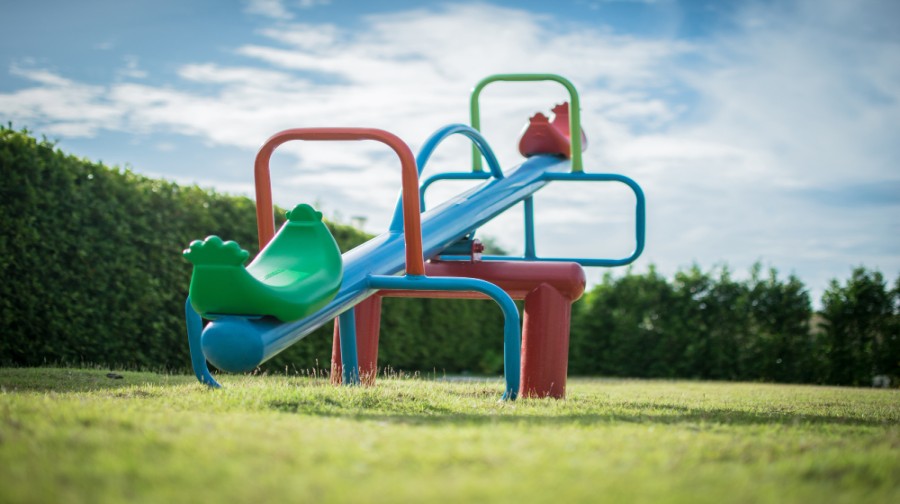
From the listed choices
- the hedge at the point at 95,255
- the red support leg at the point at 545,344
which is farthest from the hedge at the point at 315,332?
the red support leg at the point at 545,344

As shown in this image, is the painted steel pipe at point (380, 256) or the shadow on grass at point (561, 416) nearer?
the shadow on grass at point (561, 416)

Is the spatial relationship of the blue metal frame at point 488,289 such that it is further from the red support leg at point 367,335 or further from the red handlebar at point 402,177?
the red support leg at point 367,335

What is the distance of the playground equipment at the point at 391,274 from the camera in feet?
16.4

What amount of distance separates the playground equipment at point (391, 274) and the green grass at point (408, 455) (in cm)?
56

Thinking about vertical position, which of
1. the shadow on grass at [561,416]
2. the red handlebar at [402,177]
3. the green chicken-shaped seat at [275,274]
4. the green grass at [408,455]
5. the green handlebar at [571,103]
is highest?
the green handlebar at [571,103]

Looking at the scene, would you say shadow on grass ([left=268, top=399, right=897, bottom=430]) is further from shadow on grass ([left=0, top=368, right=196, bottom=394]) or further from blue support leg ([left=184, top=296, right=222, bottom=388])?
shadow on grass ([left=0, top=368, right=196, bottom=394])

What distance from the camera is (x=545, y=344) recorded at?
22.6 ft

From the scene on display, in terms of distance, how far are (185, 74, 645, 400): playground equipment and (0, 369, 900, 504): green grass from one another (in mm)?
564

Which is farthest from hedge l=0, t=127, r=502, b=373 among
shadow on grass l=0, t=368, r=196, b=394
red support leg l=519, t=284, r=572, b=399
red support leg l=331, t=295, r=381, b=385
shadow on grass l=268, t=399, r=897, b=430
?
shadow on grass l=268, t=399, r=897, b=430

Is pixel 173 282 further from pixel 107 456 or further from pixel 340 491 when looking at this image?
pixel 340 491

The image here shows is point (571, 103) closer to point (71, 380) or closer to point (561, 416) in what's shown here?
point (561, 416)

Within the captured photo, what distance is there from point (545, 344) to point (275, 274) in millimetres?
2495

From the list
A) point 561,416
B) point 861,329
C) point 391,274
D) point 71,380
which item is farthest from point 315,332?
point 861,329

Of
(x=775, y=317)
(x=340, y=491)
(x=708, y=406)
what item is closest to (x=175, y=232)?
(x=708, y=406)
